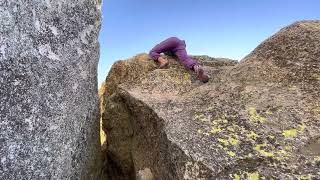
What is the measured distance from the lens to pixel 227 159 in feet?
24.0

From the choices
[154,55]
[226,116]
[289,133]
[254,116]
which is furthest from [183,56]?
[289,133]

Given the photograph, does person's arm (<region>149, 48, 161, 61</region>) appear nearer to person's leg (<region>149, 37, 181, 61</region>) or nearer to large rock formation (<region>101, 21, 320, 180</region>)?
person's leg (<region>149, 37, 181, 61</region>)

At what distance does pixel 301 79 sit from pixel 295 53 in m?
0.93

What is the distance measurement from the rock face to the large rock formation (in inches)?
54.9

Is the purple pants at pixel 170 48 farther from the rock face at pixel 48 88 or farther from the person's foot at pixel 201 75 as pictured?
the rock face at pixel 48 88

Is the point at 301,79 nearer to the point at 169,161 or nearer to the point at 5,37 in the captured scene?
the point at 169,161

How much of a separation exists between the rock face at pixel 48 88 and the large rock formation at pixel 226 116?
139 centimetres

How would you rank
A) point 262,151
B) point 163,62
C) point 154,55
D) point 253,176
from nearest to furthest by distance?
point 253,176, point 262,151, point 163,62, point 154,55

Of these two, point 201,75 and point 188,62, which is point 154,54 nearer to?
point 188,62

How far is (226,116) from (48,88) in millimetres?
3563

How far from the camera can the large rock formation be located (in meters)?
7.30

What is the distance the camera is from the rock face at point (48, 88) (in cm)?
782

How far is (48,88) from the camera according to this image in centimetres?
853

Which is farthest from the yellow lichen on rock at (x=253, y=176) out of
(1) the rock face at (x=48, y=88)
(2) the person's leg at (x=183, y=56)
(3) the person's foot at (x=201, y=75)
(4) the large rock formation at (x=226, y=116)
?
(2) the person's leg at (x=183, y=56)
